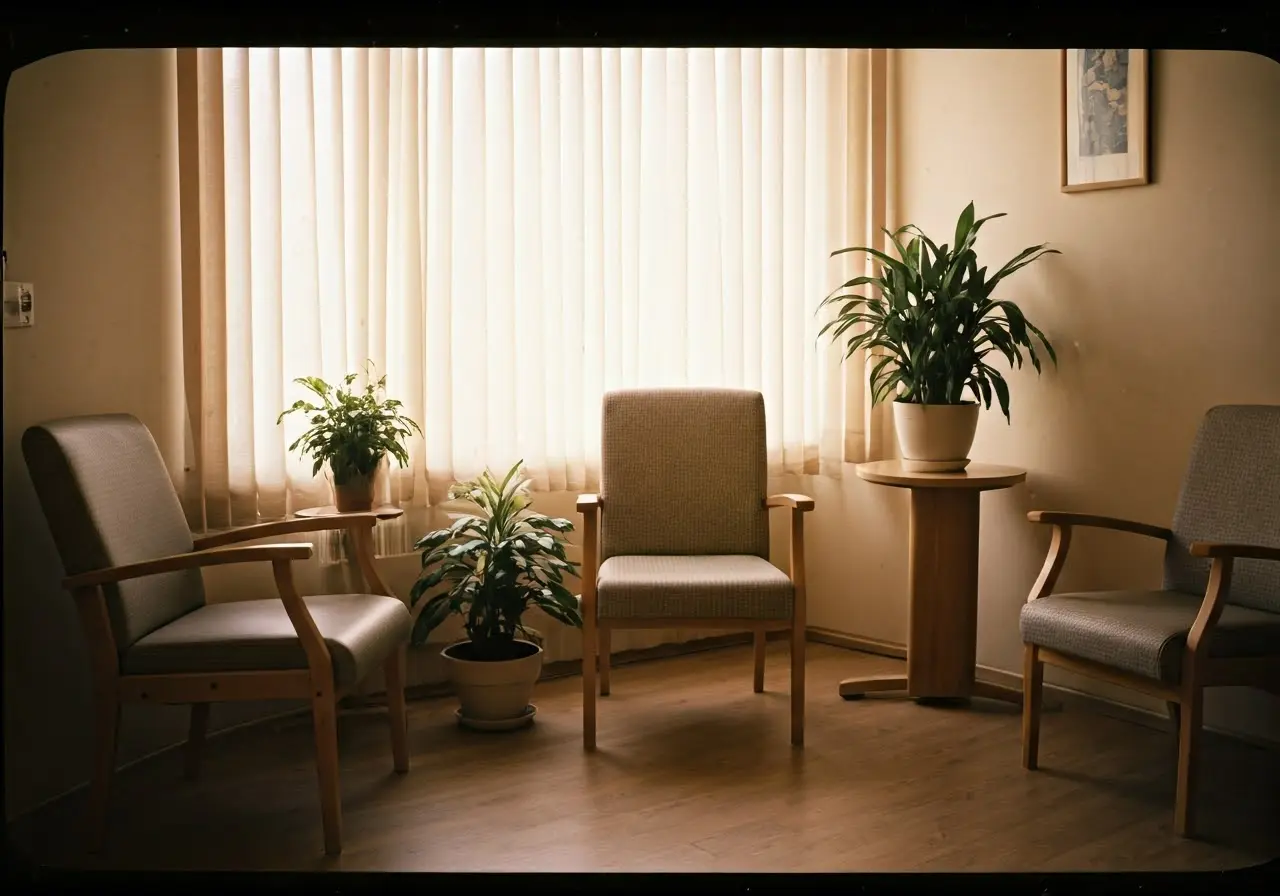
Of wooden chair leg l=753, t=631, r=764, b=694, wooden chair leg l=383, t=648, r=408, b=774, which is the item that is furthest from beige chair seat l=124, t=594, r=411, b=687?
wooden chair leg l=753, t=631, r=764, b=694

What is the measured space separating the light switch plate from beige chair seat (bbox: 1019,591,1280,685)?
2726mm

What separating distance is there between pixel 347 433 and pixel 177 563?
902 mm

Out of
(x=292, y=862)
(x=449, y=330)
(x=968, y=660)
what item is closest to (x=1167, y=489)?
(x=968, y=660)

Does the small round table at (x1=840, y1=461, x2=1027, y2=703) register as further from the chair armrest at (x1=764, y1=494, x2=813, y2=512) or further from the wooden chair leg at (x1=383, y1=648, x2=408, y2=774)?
the wooden chair leg at (x1=383, y1=648, x2=408, y2=774)

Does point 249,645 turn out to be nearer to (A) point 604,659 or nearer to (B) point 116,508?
(B) point 116,508

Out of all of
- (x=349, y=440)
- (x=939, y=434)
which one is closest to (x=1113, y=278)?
(x=939, y=434)

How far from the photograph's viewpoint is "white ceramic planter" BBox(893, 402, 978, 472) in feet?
12.9

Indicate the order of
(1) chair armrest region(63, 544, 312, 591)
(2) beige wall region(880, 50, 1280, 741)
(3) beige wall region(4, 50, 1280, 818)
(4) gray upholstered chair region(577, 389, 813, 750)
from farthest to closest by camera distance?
(4) gray upholstered chair region(577, 389, 813, 750) < (2) beige wall region(880, 50, 1280, 741) < (3) beige wall region(4, 50, 1280, 818) < (1) chair armrest region(63, 544, 312, 591)

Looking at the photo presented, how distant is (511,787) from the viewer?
3309 mm

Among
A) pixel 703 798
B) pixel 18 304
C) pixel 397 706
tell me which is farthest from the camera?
pixel 397 706

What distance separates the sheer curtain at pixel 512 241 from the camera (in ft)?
12.3

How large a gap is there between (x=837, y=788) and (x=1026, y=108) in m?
2.37

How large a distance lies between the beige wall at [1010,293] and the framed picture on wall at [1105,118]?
0.20 ft

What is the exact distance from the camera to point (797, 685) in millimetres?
3625
